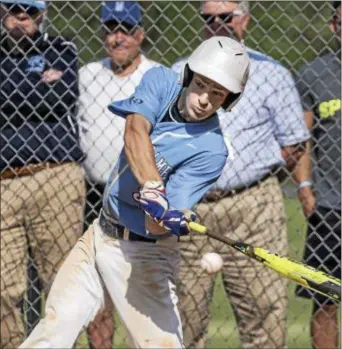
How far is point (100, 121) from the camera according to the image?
22.0 feet

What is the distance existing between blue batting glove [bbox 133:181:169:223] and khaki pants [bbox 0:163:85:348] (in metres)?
1.60

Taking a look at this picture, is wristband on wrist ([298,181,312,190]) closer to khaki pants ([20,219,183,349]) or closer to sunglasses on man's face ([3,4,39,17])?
khaki pants ([20,219,183,349])

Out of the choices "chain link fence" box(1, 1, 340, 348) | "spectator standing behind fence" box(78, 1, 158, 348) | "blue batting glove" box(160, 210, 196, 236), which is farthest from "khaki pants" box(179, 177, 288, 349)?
"blue batting glove" box(160, 210, 196, 236)

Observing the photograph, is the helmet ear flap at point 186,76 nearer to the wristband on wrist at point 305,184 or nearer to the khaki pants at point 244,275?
the khaki pants at point 244,275

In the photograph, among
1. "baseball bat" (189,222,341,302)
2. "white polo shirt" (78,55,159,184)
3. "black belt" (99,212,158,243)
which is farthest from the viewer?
"white polo shirt" (78,55,159,184)

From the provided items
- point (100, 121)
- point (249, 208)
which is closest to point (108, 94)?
point (100, 121)

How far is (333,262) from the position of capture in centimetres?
681

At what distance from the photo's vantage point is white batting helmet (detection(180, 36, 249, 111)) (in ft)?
17.4

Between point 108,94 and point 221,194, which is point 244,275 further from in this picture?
point 108,94

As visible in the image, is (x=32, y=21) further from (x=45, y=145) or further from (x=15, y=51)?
(x=45, y=145)

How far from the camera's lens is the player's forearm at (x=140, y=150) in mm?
5152

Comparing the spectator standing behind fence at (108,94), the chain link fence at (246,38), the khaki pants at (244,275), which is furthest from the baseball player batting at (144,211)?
the chain link fence at (246,38)

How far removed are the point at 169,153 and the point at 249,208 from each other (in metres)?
1.30

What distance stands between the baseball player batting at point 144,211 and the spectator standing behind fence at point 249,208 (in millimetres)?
984
